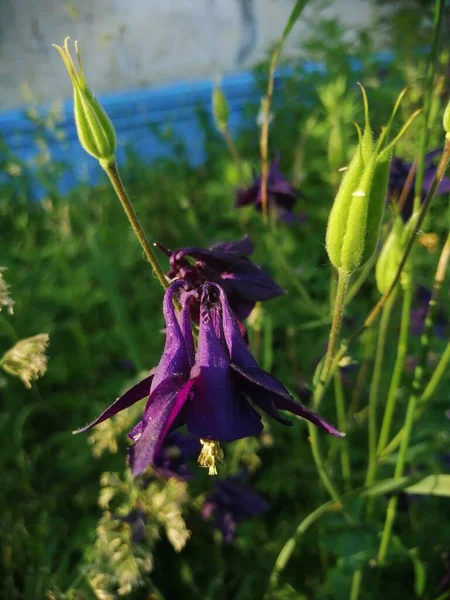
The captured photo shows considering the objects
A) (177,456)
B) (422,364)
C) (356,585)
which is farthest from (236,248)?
(356,585)

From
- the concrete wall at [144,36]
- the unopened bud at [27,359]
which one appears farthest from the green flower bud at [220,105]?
the concrete wall at [144,36]

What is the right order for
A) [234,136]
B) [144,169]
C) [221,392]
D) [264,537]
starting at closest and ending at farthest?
[221,392]
[264,537]
[144,169]
[234,136]

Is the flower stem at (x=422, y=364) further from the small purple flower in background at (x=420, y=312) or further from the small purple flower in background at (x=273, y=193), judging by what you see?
the small purple flower in background at (x=420, y=312)

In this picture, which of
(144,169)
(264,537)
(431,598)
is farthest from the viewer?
(144,169)

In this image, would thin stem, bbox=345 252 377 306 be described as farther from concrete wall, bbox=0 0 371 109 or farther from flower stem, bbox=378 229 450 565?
concrete wall, bbox=0 0 371 109

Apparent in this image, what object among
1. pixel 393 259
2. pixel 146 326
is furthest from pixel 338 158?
pixel 146 326

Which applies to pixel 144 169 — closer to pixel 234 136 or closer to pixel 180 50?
pixel 234 136

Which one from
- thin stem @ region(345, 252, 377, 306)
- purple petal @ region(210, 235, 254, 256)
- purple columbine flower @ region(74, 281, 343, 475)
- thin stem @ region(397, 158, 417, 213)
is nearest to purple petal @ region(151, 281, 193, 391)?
purple columbine flower @ region(74, 281, 343, 475)
